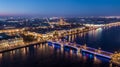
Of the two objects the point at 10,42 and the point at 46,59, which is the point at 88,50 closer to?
the point at 46,59

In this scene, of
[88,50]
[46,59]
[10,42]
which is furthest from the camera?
[10,42]

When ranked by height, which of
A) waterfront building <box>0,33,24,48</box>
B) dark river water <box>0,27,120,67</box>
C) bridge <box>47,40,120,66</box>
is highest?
waterfront building <box>0,33,24,48</box>

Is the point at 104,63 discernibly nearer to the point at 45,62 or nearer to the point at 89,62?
the point at 89,62

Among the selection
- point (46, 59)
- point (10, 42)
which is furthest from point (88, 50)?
point (10, 42)

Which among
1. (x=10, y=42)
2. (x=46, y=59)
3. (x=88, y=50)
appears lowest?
(x=46, y=59)

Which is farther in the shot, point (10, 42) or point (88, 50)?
point (10, 42)

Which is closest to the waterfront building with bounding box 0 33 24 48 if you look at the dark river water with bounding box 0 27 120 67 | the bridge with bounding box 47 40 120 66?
the dark river water with bounding box 0 27 120 67

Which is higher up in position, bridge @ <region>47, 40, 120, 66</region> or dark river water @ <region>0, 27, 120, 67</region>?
bridge @ <region>47, 40, 120, 66</region>

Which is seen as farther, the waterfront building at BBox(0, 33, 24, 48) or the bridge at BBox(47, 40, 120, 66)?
the waterfront building at BBox(0, 33, 24, 48)

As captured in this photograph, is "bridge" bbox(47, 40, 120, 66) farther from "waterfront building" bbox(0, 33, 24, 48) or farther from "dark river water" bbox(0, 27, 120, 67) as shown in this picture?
"waterfront building" bbox(0, 33, 24, 48)

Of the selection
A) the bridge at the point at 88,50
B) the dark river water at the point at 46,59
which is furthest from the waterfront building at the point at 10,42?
the bridge at the point at 88,50

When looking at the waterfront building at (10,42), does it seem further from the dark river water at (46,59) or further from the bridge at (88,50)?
the bridge at (88,50)
